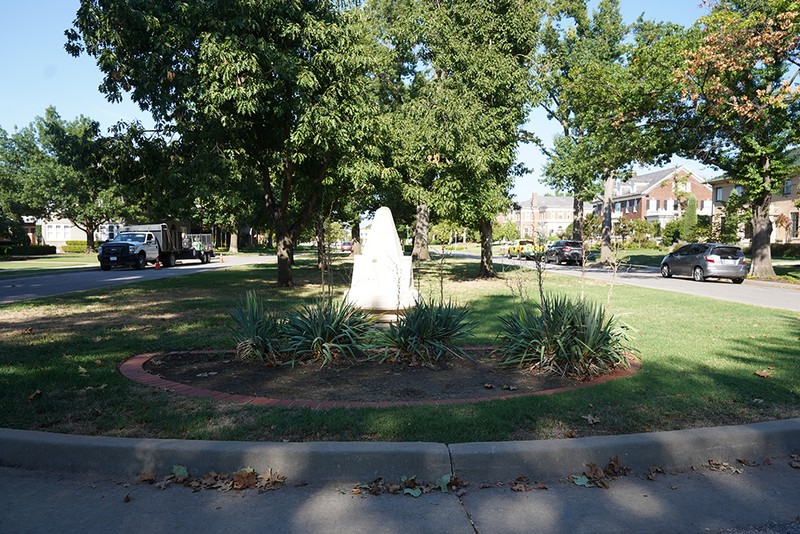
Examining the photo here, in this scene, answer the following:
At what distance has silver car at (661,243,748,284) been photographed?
21234mm

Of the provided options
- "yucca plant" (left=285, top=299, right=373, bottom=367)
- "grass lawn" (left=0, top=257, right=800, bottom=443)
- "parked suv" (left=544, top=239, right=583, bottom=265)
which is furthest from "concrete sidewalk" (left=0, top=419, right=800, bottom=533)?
"parked suv" (left=544, top=239, right=583, bottom=265)

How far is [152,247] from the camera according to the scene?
31.8 meters

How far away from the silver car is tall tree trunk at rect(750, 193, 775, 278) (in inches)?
38.1

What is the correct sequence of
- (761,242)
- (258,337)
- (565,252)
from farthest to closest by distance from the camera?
(565,252) → (761,242) → (258,337)

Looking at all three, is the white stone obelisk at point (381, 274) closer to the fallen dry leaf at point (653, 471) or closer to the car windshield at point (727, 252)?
the fallen dry leaf at point (653, 471)

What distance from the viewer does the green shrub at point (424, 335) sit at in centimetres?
648

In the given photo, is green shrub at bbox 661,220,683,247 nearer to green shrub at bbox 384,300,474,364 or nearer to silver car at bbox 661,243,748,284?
silver car at bbox 661,243,748,284

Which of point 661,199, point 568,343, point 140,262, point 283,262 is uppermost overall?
point 661,199

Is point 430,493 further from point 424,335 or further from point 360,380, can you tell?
point 424,335

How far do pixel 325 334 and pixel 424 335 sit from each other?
1180 mm

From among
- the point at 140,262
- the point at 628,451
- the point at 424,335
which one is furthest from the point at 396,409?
the point at 140,262

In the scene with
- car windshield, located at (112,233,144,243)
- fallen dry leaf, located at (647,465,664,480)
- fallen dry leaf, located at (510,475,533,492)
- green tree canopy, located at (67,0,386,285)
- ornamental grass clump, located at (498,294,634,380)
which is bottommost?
fallen dry leaf, located at (647,465,664,480)

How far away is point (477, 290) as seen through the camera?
17188 mm

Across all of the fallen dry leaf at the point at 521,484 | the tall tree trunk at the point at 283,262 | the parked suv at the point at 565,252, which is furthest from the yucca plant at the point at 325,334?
the parked suv at the point at 565,252
